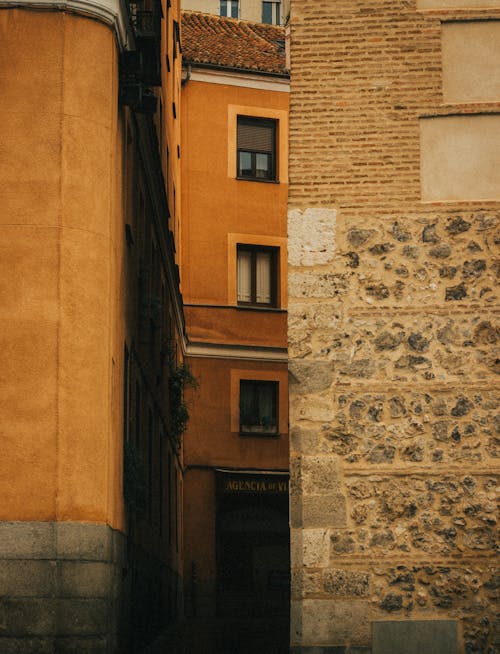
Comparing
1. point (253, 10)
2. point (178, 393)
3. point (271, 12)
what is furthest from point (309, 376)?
point (271, 12)

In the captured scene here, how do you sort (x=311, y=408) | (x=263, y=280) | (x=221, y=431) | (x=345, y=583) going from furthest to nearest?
(x=263, y=280), (x=221, y=431), (x=311, y=408), (x=345, y=583)

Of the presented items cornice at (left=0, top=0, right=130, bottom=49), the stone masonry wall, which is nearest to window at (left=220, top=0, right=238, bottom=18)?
cornice at (left=0, top=0, right=130, bottom=49)

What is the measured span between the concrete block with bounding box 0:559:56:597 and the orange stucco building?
18.3 metres

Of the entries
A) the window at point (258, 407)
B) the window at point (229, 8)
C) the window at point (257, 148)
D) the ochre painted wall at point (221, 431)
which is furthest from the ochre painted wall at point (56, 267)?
the window at point (229, 8)

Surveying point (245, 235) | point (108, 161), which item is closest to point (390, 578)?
point (108, 161)

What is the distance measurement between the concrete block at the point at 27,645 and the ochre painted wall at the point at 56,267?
1105 millimetres

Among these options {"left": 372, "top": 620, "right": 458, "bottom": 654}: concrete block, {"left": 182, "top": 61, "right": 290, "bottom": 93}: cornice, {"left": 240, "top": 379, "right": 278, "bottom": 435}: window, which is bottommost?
{"left": 372, "top": 620, "right": 458, "bottom": 654}: concrete block

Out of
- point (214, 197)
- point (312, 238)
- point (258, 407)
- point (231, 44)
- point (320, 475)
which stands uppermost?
point (231, 44)

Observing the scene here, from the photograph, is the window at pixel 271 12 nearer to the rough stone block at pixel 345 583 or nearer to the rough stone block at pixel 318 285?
the rough stone block at pixel 318 285

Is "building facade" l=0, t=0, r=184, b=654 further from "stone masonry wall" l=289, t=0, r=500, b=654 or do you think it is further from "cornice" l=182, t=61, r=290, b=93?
"cornice" l=182, t=61, r=290, b=93

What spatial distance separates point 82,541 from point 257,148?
22.5 meters

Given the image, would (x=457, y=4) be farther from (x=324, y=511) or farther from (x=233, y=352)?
(x=233, y=352)

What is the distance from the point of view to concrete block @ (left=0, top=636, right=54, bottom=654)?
40.3 ft

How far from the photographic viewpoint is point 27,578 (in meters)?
12.4
